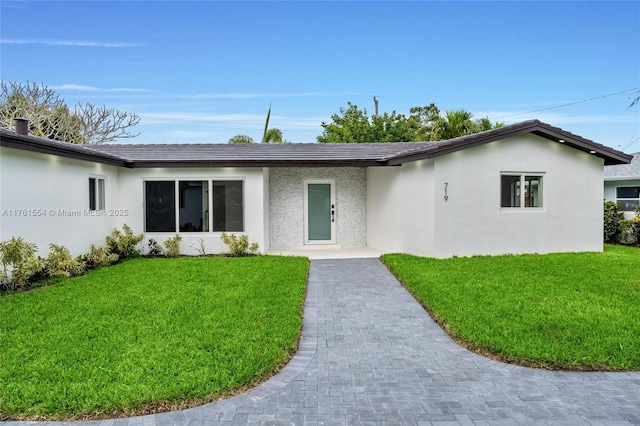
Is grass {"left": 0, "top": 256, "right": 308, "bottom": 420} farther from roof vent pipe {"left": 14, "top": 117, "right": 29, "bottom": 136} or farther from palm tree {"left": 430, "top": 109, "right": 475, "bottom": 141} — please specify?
palm tree {"left": 430, "top": 109, "right": 475, "bottom": 141}

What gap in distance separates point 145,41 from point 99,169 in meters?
10.9

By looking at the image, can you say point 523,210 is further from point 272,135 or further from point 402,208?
point 272,135

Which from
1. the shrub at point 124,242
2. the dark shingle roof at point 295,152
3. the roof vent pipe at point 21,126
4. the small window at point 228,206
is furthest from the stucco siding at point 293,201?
the roof vent pipe at point 21,126

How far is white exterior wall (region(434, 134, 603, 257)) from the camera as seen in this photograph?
40.1 ft

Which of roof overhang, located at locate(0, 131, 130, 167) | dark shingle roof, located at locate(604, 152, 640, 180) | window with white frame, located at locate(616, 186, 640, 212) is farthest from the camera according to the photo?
window with white frame, located at locate(616, 186, 640, 212)

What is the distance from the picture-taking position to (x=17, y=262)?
8.58m

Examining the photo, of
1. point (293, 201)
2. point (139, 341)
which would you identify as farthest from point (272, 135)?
point (139, 341)

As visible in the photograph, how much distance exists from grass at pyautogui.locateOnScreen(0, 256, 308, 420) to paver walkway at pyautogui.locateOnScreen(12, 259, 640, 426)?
304 millimetres

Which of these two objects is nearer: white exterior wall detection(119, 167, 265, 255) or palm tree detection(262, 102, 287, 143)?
white exterior wall detection(119, 167, 265, 255)

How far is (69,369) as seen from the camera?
4688mm

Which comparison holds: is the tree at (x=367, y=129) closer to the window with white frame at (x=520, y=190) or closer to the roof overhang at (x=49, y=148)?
the window with white frame at (x=520, y=190)

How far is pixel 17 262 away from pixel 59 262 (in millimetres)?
1232

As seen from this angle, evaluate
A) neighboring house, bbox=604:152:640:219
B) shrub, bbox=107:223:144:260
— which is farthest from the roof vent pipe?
neighboring house, bbox=604:152:640:219

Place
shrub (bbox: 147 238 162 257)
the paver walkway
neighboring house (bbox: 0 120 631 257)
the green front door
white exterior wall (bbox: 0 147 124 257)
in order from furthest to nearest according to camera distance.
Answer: the green front door → shrub (bbox: 147 238 162 257) → neighboring house (bbox: 0 120 631 257) → white exterior wall (bbox: 0 147 124 257) → the paver walkway
